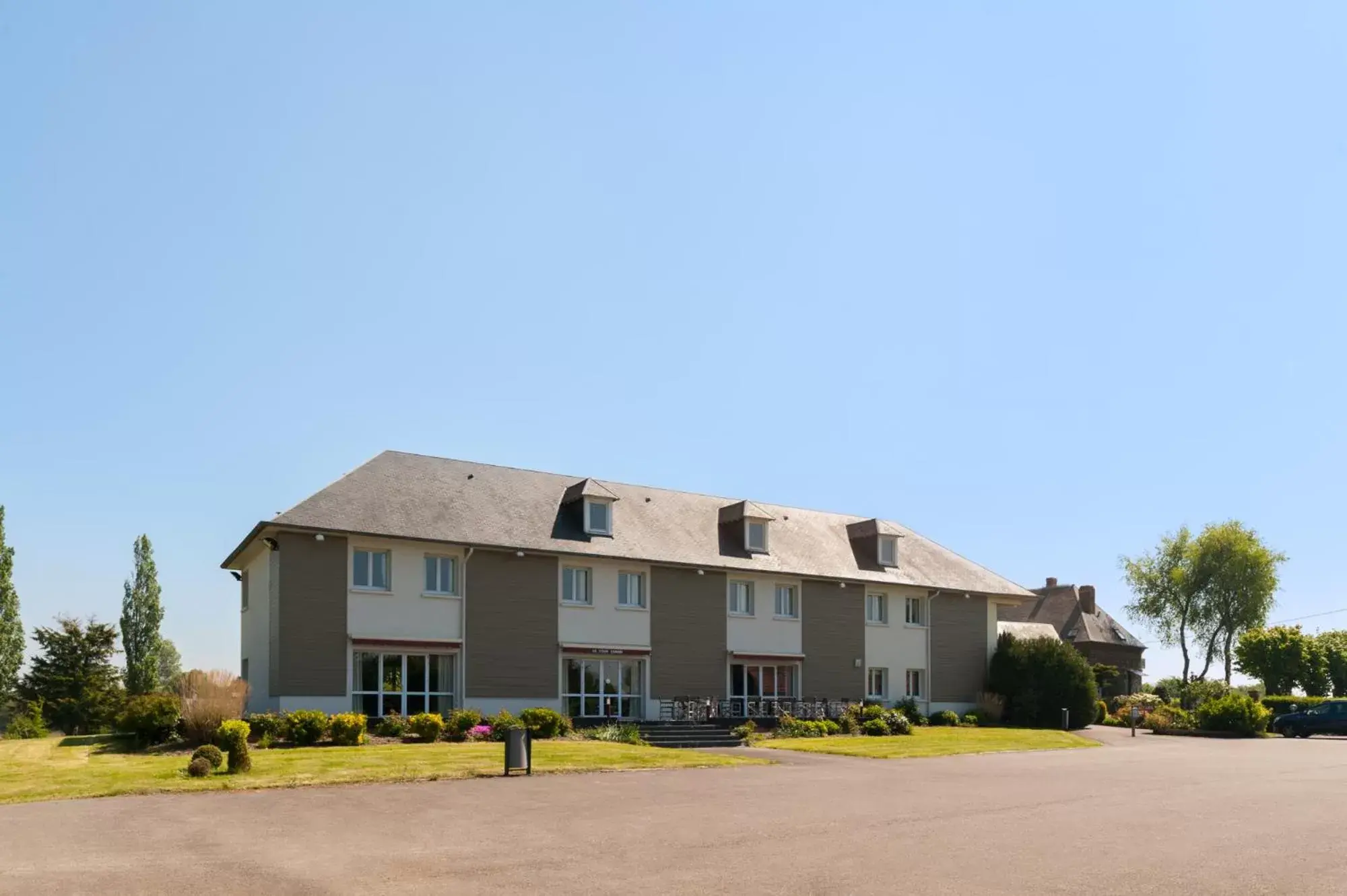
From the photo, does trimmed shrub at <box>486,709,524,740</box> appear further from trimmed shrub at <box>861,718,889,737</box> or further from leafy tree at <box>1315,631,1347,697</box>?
leafy tree at <box>1315,631,1347,697</box>

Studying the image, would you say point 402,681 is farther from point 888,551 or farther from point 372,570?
point 888,551

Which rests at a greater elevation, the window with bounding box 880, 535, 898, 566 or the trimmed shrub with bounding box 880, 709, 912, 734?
the window with bounding box 880, 535, 898, 566

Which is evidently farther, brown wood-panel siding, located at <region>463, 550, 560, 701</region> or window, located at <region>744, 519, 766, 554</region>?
window, located at <region>744, 519, 766, 554</region>

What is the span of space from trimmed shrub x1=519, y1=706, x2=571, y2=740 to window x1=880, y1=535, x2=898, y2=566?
54.2 feet

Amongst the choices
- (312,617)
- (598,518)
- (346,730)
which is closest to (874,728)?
(598,518)

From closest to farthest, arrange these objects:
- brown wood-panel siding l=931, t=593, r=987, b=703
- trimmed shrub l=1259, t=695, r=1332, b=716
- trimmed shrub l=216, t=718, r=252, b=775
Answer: trimmed shrub l=216, t=718, r=252, b=775 → brown wood-panel siding l=931, t=593, r=987, b=703 → trimmed shrub l=1259, t=695, r=1332, b=716

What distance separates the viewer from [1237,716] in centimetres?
4050

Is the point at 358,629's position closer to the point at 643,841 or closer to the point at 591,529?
the point at 591,529

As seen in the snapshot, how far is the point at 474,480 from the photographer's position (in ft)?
116

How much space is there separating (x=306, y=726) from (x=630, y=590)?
482 inches

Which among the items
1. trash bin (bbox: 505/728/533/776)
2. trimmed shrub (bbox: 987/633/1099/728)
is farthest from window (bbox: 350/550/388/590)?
trimmed shrub (bbox: 987/633/1099/728)

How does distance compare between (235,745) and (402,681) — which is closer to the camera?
(235,745)

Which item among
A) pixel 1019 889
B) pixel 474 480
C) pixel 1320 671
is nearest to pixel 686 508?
pixel 474 480

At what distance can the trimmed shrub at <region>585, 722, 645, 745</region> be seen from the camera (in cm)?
2941
